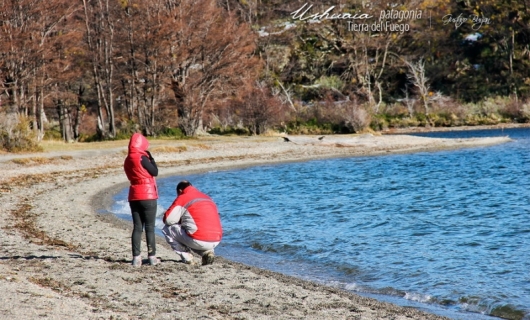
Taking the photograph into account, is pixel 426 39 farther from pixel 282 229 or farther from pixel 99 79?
pixel 282 229

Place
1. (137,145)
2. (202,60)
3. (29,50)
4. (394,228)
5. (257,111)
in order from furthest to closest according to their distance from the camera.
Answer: (257,111) < (202,60) < (29,50) < (394,228) < (137,145)

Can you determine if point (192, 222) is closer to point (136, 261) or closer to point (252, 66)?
point (136, 261)

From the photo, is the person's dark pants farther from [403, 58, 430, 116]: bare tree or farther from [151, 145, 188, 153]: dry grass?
[403, 58, 430, 116]: bare tree

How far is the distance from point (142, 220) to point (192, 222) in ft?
2.36

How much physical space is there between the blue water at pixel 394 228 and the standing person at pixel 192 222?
146cm

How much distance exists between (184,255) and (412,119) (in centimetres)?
4647

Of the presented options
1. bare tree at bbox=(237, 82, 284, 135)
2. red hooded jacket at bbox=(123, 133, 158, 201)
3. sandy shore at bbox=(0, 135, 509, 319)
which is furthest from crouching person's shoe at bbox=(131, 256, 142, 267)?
bare tree at bbox=(237, 82, 284, 135)

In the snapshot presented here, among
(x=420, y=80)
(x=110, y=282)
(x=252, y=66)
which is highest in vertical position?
(x=252, y=66)

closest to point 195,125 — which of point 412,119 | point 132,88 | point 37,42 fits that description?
point 132,88

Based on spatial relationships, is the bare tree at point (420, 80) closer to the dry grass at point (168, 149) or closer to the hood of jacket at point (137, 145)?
the dry grass at point (168, 149)

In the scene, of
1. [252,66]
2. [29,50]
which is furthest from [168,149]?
[252,66]

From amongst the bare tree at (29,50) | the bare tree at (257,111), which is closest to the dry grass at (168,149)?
the bare tree at (29,50)

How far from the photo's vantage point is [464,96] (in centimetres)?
6094

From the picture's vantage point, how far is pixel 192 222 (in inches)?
360
